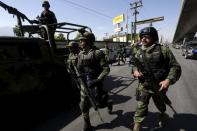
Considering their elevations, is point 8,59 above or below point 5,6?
below

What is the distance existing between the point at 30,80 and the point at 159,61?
2.67m

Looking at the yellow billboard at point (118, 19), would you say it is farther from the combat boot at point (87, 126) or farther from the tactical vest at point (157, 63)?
the tactical vest at point (157, 63)

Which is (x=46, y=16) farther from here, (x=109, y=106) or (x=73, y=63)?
(x=109, y=106)

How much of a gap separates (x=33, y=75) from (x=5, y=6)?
179 inches

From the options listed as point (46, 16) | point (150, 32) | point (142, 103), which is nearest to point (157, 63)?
point (150, 32)

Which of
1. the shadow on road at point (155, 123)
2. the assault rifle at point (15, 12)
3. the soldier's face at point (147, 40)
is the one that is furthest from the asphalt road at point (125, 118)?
the assault rifle at point (15, 12)

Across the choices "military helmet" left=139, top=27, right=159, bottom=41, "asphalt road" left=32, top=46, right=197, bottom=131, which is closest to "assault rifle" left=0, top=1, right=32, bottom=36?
"asphalt road" left=32, top=46, right=197, bottom=131

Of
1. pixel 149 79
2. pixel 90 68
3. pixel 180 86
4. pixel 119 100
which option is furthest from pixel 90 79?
pixel 180 86

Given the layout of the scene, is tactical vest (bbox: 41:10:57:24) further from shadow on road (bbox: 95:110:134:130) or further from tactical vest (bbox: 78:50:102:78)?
shadow on road (bbox: 95:110:134:130)

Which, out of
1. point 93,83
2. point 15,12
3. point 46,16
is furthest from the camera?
point 15,12

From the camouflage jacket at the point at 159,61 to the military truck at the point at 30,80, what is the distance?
2.29 metres

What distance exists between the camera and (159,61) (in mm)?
3502

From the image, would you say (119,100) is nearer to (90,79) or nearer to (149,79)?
(90,79)

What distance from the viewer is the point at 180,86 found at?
8570 mm
